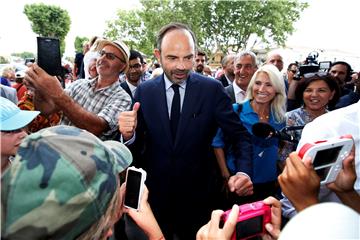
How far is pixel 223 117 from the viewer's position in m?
2.21

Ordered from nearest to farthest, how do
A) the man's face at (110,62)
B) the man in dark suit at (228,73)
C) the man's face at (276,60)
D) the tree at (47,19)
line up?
the man's face at (110,62) < the man in dark suit at (228,73) < the man's face at (276,60) < the tree at (47,19)

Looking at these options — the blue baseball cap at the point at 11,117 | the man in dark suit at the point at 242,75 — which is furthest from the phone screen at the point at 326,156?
the man in dark suit at the point at 242,75

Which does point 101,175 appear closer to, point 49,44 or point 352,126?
point 352,126

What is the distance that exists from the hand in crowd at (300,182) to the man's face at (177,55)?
1.22 metres

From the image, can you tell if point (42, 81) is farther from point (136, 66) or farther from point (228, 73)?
point (228, 73)

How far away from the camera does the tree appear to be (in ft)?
129

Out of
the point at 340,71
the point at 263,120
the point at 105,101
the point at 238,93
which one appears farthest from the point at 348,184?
the point at 340,71

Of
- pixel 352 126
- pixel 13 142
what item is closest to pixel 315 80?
pixel 352 126

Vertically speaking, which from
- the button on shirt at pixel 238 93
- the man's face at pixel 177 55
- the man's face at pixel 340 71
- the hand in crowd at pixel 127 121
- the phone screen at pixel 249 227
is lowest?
the button on shirt at pixel 238 93

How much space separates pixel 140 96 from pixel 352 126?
54.4 inches

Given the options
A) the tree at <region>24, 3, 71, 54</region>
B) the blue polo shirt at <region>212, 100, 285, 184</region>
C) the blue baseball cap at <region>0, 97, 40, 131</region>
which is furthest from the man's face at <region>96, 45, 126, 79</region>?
the tree at <region>24, 3, 71, 54</region>

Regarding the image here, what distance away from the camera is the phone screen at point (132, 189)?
1.38 meters

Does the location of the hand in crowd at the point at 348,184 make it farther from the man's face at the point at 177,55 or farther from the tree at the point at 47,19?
the tree at the point at 47,19

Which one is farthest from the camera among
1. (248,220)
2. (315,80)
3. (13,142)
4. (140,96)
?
(315,80)
